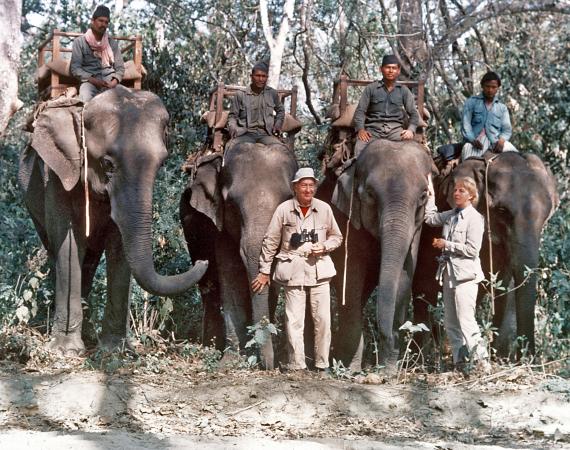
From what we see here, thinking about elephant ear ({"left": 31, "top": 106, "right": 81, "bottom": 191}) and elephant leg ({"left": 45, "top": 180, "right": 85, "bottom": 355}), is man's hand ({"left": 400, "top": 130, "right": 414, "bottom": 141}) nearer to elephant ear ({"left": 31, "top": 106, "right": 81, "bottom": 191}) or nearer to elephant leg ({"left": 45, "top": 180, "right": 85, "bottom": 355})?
elephant ear ({"left": 31, "top": 106, "right": 81, "bottom": 191})

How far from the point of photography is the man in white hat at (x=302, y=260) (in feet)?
32.5

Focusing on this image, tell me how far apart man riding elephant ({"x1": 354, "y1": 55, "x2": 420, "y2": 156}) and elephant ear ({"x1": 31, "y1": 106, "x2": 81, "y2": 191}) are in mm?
2940

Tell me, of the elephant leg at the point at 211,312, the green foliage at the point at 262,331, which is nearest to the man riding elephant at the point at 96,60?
the elephant leg at the point at 211,312

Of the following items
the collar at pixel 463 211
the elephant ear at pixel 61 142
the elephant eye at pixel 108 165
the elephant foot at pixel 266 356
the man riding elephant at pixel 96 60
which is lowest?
the elephant foot at pixel 266 356

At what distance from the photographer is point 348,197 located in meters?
11.3

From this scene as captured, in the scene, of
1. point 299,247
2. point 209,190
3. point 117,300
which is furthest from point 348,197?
point 117,300

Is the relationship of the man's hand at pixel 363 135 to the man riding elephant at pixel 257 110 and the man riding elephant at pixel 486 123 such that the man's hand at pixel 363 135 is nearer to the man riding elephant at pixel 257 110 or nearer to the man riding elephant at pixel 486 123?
the man riding elephant at pixel 257 110

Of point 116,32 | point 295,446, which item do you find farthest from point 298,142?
point 295,446

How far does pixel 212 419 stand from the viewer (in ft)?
27.7

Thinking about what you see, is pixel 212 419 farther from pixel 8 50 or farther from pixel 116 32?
pixel 116 32

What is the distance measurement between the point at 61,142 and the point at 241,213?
1.86m

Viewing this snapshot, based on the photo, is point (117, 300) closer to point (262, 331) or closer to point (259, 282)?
point (259, 282)

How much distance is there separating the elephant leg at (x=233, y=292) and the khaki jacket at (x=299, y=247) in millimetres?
1266

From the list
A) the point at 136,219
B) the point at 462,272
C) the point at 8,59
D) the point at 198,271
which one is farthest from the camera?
the point at 8,59
